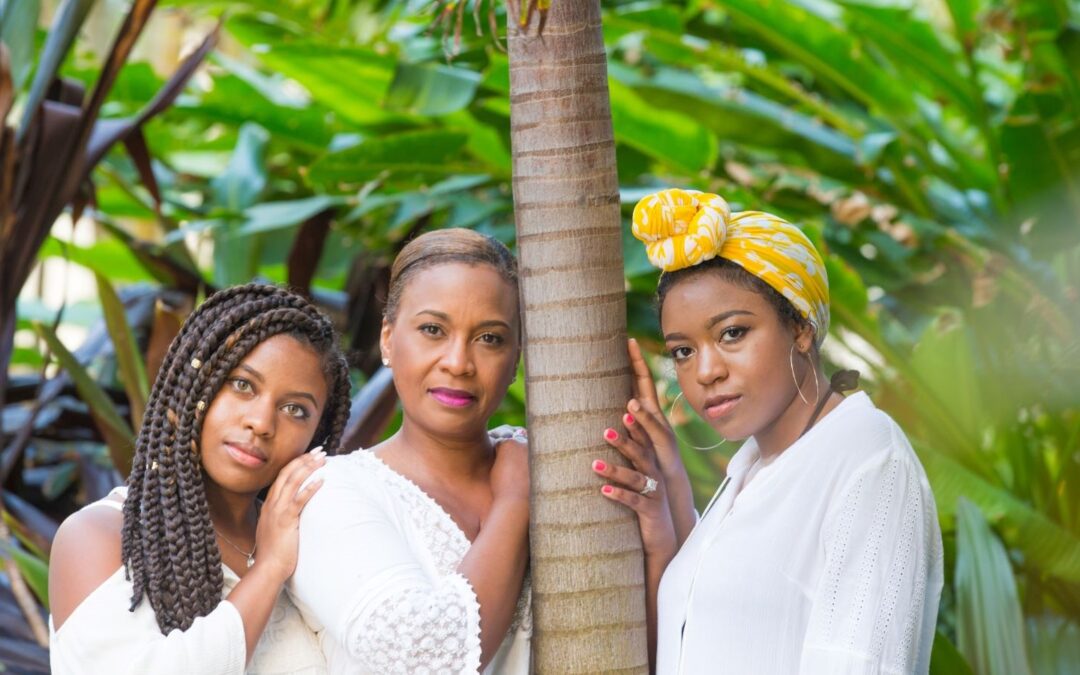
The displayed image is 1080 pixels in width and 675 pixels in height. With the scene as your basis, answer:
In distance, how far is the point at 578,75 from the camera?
2.49m

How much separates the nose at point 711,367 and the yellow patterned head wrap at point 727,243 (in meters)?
0.18

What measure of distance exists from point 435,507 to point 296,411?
0.39 metres

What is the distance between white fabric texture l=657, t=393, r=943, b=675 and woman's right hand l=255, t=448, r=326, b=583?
783 millimetres

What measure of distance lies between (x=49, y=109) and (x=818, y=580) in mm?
3094

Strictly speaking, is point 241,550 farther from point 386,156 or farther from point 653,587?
point 386,156

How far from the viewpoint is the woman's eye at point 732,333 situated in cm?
251

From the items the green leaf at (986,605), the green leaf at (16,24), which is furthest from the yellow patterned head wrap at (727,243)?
the green leaf at (16,24)

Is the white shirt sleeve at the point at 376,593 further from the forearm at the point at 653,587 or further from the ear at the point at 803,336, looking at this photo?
the ear at the point at 803,336

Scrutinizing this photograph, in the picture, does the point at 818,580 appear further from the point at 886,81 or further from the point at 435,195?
the point at 886,81

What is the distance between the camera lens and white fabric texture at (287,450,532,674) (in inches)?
89.7

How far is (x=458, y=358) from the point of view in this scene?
2602mm

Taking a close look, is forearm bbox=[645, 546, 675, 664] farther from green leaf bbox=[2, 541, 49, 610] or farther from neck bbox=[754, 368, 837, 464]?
green leaf bbox=[2, 541, 49, 610]

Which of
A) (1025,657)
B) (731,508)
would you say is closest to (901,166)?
(1025,657)

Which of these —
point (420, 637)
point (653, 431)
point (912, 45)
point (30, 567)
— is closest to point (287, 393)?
point (420, 637)
